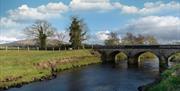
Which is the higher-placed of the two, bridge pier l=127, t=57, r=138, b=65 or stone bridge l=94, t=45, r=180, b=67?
stone bridge l=94, t=45, r=180, b=67

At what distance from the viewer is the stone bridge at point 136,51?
99375 millimetres

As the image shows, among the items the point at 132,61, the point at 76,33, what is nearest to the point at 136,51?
the point at 132,61

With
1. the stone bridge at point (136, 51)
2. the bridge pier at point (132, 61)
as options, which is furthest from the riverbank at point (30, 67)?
the stone bridge at point (136, 51)

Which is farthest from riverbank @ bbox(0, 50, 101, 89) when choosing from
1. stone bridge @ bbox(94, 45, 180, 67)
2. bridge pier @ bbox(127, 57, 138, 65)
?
stone bridge @ bbox(94, 45, 180, 67)

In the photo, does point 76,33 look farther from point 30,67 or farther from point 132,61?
point 30,67

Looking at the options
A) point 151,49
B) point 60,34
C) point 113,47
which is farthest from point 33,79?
point 60,34

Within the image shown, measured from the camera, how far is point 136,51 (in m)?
110

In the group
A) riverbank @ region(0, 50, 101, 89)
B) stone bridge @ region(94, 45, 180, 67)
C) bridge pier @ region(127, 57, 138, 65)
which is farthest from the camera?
bridge pier @ region(127, 57, 138, 65)

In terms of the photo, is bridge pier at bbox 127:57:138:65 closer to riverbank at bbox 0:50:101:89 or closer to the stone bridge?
the stone bridge

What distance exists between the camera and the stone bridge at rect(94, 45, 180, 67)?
99375 mm

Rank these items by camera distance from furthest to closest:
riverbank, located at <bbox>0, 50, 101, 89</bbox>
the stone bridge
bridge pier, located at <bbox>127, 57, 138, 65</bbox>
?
bridge pier, located at <bbox>127, 57, 138, 65</bbox> < the stone bridge < riverbank, located at <bbox>0, 50, 101, 89</bbox>

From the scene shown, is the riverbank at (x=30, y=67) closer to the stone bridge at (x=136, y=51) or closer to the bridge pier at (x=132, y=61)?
the bridge pier at (x=132, y=61)

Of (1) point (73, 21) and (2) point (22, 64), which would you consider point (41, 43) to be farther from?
(2) point (22, 64)

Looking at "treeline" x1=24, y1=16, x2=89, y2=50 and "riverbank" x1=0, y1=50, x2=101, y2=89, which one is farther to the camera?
"treeline" x1=24, y1=16, x2=89, y2=50
